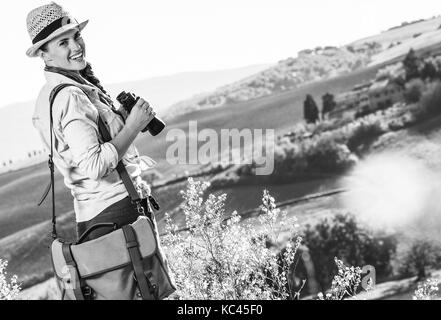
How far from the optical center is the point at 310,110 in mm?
12859

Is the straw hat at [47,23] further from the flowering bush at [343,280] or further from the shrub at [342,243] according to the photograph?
the shrub at [342,243]

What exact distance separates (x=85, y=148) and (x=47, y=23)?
0.38 meters

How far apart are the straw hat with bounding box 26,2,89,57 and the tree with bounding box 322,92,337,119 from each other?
10.9 m

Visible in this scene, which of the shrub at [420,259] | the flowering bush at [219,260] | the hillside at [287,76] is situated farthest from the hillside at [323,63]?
the flowering bush at [219,260]

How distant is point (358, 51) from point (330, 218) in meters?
2.73

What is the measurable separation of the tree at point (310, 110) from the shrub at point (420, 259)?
2.75 metres

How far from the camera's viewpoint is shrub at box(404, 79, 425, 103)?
12.1 m

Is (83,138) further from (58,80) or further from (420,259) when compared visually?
(420,259)

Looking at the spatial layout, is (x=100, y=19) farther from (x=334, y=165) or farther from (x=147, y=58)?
(x=334, y=165)

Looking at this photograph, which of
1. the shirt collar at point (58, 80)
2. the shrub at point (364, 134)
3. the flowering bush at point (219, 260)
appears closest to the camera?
the shirt collar at point (58, 80)

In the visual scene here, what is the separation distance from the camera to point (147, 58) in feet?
34.2

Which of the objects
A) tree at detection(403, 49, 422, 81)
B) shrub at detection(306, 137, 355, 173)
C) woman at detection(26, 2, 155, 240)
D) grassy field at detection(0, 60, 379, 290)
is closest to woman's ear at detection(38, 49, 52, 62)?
woman at detection(26, 2, 155, 240)

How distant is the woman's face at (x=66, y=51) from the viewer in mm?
2133
